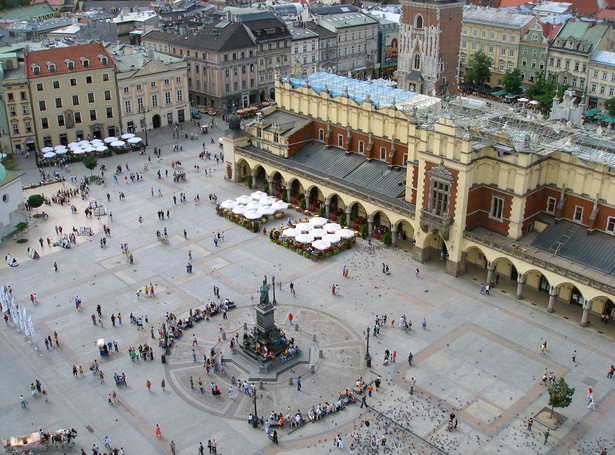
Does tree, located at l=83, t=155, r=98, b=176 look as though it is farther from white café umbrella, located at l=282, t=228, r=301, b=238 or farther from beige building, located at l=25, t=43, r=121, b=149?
white café umbrella, located at l=282, t=228, r=301, b=238

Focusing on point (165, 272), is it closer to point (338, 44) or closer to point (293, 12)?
point (338, 44)

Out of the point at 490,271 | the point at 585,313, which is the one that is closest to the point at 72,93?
the point at 490,271

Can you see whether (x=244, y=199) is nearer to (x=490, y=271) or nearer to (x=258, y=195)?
(x=258, y=195)

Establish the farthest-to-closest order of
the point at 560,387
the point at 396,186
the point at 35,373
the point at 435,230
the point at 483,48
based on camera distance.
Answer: the point at 483,48
the point at 396,186
the point at 435,230
the point at 35,373
the point at 560,387

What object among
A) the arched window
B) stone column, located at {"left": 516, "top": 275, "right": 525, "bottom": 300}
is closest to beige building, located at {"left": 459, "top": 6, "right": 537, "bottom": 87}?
the arched window

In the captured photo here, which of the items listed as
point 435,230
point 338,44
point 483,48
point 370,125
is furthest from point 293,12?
point 435,230

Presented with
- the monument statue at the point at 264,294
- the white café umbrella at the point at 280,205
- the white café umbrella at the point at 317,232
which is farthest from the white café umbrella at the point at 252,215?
the monument statue at the point at 264,294
